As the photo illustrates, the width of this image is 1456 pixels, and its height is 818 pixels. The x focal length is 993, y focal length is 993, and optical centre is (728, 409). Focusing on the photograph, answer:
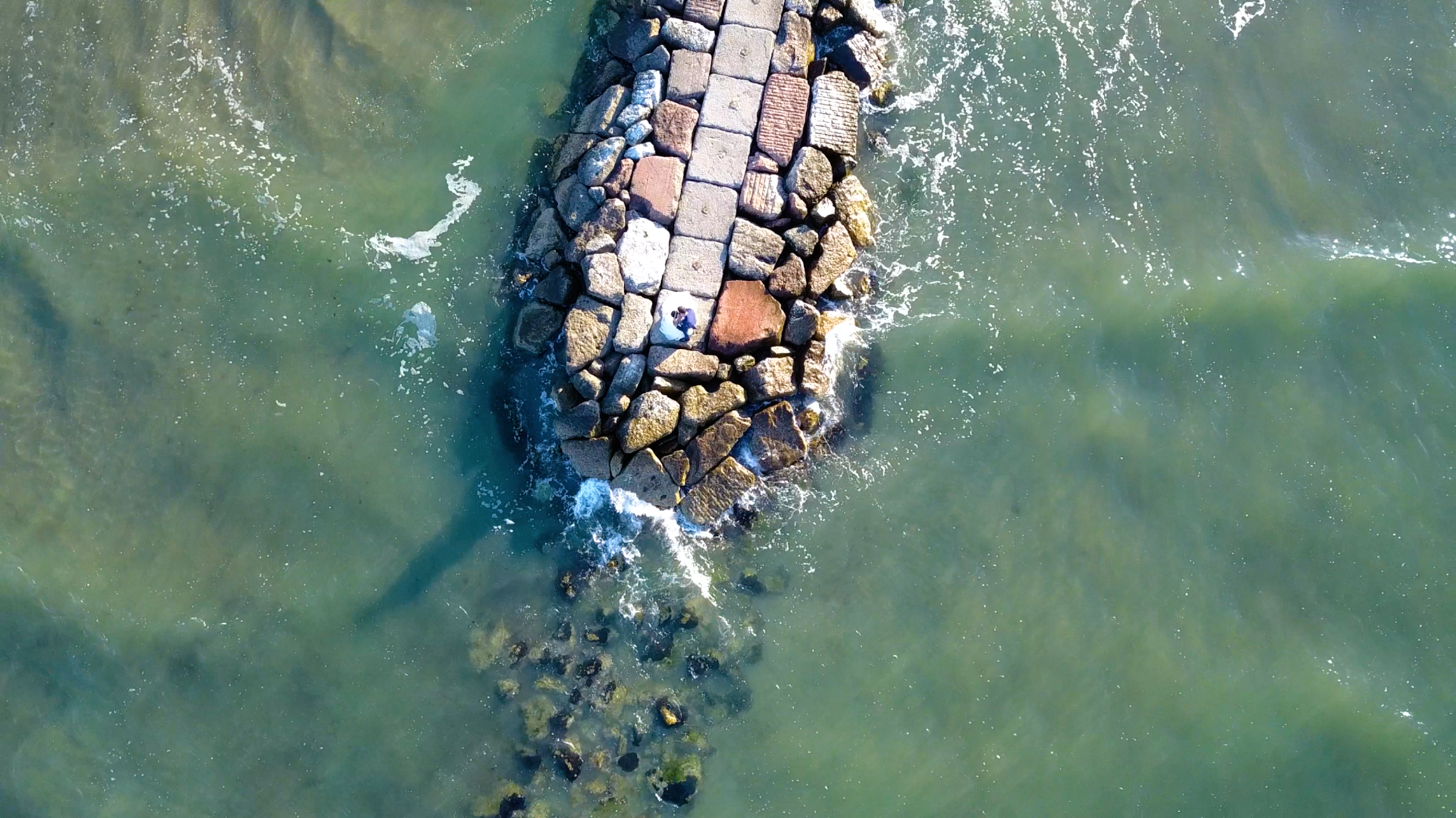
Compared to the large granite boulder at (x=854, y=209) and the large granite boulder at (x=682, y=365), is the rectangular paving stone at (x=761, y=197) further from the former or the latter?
the large granite boulder at (x=682, y=365)

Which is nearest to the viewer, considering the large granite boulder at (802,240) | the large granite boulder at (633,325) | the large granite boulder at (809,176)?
the large granite boulder at (633,325)

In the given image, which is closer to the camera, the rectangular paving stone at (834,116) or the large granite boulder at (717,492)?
the large granite boulder at (717,492)

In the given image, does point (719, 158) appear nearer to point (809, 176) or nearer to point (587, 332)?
point (809, 176)

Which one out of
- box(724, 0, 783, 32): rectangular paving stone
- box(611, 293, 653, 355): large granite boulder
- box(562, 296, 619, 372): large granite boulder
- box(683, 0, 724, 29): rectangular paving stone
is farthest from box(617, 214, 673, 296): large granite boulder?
box(724, 0, 783, 32): rectangular paving stone

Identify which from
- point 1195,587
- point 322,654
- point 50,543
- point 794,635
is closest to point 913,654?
point 794,635

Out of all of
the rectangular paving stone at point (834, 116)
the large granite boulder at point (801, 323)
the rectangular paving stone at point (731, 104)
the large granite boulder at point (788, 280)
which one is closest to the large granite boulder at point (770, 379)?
the large granite boulder at point (801, 323)

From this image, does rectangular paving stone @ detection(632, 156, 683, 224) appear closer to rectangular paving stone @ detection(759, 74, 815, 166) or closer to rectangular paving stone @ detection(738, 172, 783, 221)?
rectangular paving stone @ detection(738, 172, 783, 221)

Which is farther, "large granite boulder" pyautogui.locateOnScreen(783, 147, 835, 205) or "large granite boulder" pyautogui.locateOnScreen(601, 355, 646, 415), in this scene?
"large granite boulder" pyautogui.locateOnScreen(783, 147, 835, 205)

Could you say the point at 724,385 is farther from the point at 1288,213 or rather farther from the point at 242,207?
the point at 1288,213
